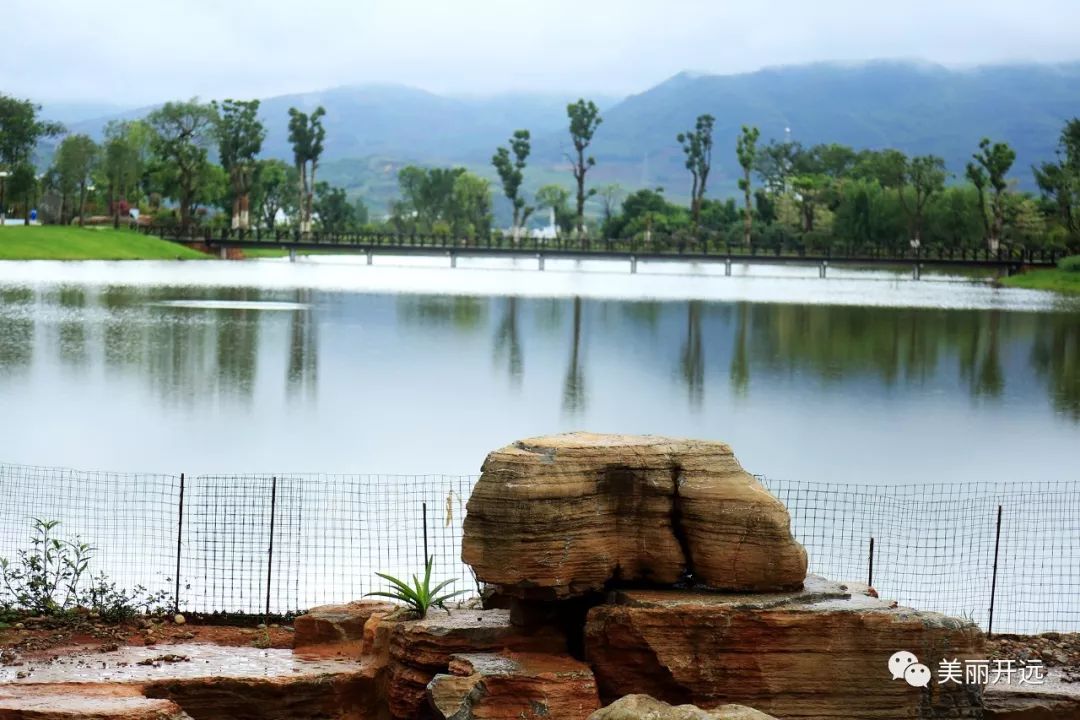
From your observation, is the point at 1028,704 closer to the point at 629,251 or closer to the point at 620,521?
the point at 620,521

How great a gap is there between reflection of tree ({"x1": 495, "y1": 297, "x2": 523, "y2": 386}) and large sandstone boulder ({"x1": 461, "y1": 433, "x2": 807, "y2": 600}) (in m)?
30.5

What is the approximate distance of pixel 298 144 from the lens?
161 m

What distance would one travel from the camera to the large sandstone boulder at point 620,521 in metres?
12.7

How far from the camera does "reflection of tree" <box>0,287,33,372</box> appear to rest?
143ft

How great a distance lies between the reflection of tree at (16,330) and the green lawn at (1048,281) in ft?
238

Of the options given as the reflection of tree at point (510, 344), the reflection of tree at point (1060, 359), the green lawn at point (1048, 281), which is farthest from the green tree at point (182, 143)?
the reflection of tree at point (1060, 359)

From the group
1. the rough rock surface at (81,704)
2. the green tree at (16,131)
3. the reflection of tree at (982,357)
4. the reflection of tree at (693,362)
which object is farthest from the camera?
the green tree at (16,131)

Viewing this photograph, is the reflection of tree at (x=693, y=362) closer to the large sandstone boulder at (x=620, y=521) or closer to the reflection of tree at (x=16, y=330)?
the reflection of tree at (x=16, y=330)

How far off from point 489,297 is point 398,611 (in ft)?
235

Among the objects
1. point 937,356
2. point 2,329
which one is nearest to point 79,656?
point 2,329

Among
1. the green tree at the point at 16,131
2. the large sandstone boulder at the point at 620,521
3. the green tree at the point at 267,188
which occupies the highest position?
the green tree at the point at 16,131

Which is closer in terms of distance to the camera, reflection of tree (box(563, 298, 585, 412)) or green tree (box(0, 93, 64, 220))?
reflection of tree (box(563, 298, 585, 412))

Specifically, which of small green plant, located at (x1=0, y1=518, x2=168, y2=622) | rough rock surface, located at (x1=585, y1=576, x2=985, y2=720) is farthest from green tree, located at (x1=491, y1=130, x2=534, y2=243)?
rough rock surface, located at (x1=585, y1=576, x2=985, y2=720)

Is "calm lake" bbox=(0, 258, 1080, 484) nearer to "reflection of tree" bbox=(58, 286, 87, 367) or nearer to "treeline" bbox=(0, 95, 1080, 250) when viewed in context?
"reflection of tree" bbox=(58, 286, 87, 367)
